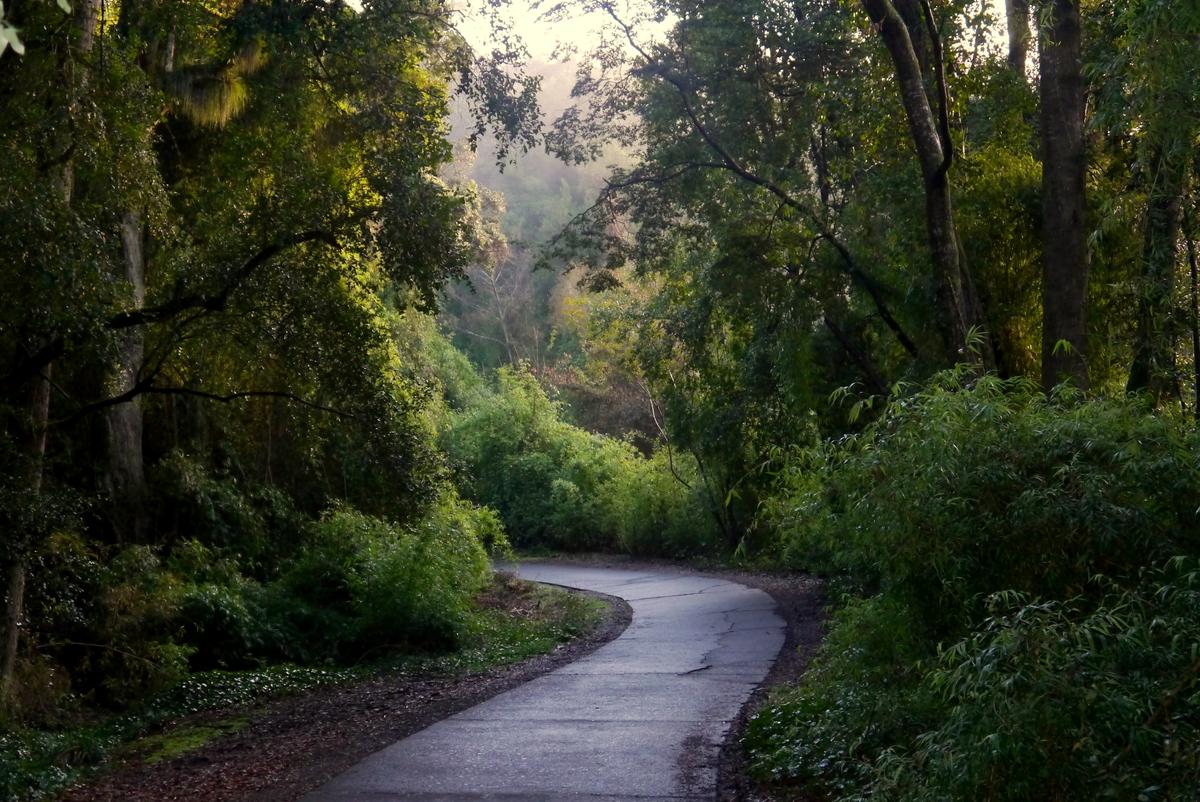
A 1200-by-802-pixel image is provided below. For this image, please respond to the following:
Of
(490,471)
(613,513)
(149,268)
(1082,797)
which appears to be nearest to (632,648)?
(149,268)

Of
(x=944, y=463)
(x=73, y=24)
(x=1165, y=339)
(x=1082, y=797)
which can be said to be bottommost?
(x=1082, y=797)

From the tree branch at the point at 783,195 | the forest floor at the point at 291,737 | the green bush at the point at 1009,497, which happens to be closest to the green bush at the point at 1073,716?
the green bush at the point at 1009,497

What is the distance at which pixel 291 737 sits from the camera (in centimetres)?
1101

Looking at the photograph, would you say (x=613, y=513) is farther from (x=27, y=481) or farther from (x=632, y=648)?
(x=27, y=481)

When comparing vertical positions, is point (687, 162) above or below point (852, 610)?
above

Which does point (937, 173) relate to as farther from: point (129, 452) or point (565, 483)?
point (565, 483)

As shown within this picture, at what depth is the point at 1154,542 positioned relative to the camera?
257 inches

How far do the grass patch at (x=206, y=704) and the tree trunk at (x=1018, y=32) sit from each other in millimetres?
10278

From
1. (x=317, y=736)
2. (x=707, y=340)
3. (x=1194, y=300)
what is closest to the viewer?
(x=317, y=736)

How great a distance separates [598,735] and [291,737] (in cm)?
287

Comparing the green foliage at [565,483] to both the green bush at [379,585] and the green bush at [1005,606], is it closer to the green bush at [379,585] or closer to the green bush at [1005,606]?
the green bush at [379,585]

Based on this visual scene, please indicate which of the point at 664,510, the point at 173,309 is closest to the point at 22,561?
the point at 173,309

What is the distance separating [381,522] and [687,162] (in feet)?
22.9

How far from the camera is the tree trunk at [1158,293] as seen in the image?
12.7m
